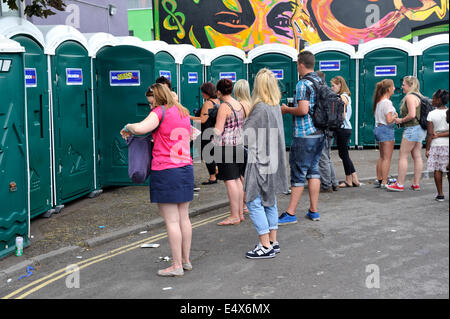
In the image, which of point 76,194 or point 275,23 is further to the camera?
point 275,23

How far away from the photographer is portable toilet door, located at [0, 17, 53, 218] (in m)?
7.11

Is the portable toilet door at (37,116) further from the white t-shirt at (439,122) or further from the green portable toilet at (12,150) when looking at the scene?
the white t-shirt at (439,122)

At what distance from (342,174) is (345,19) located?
984 centimetres

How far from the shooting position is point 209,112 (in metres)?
8.41

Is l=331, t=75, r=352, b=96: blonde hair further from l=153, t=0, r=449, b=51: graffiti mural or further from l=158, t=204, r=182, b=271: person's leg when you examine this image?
l=153, t=0, r=449, b=51: graffiti mural

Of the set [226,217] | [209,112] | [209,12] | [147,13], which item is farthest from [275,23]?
[147,13]

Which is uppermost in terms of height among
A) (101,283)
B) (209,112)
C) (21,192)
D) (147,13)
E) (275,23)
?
(147,13)

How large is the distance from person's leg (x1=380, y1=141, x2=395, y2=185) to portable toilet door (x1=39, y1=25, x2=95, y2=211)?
448 centimetres

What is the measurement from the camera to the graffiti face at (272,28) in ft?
63.2

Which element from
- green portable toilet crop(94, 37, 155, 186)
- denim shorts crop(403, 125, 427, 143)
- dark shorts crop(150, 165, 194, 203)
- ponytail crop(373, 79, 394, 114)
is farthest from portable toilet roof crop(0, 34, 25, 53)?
denim shorts crop(403, 125, 427, 143)

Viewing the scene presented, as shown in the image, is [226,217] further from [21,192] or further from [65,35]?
[65,35]

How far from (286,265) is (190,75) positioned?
25.9 ft

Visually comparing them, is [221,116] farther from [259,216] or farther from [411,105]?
[411,105]

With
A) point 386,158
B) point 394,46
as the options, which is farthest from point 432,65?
point 386,158
